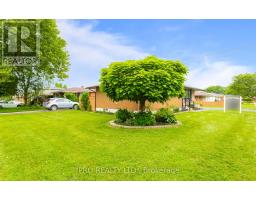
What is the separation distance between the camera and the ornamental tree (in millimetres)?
8039

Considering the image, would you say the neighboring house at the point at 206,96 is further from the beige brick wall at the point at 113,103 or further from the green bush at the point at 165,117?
the green bush at the point at 165,117

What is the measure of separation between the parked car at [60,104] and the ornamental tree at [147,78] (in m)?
10.3

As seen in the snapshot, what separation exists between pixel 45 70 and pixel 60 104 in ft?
10.2

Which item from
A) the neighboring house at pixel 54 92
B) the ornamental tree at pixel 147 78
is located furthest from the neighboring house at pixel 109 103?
the neighboring house at pixel 54 92

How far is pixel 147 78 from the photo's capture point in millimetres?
7934

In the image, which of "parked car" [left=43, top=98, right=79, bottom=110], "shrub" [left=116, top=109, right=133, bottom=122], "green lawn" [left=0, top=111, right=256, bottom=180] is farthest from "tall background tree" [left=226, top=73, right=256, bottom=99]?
"green lawn" [left=0, top=111, right=256, bottom=180]

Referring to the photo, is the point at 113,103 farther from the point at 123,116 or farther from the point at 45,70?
the point at 45,70

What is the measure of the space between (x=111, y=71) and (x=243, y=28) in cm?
490

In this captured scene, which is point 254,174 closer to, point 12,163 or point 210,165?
point 210,165

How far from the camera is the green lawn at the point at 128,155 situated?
4.09 m

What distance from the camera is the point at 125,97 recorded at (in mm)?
8703

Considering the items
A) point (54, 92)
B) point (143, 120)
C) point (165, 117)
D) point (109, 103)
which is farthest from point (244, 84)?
point (143, 120)

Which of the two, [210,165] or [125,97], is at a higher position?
[125,97]
